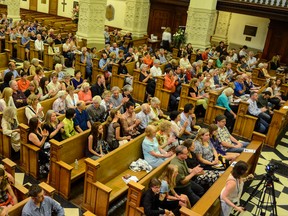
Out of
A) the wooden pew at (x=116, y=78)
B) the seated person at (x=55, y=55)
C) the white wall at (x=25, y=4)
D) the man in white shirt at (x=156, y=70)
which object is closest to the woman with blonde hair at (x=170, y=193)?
the wooden pew at (x=116, y=78)

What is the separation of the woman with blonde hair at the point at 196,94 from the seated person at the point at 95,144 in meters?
3.75

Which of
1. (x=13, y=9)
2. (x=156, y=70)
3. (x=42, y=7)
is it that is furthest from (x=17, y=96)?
(x=42, y=7)

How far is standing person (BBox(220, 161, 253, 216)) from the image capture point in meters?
4.18

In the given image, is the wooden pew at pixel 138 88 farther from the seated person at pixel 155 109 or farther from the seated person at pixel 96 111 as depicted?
the seated person at pixel 96 111

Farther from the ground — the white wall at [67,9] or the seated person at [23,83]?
the white wall at [67,9]

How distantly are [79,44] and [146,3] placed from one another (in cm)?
484

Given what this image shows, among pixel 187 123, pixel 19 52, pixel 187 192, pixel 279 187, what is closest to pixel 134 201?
pixel 187 192

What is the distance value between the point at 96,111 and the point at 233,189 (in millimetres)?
3162

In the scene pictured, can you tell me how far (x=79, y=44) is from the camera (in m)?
13.3

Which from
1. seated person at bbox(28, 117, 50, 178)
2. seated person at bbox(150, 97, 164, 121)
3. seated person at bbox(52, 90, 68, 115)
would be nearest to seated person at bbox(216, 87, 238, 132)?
seated person at bbox(150, 97, 164, 121)

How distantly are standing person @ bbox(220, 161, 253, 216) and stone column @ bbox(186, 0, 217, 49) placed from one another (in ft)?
34.9

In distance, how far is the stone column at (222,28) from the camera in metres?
15.7

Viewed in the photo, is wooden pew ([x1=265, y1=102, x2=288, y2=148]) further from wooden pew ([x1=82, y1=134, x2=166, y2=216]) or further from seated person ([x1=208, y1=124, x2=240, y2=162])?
wooden pew ([x1=82, y1=134, x2=166, y2=216])

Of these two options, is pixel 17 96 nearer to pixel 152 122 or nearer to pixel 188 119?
pixel 152 122
